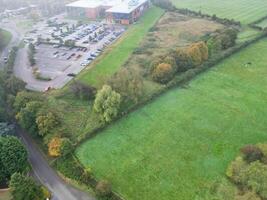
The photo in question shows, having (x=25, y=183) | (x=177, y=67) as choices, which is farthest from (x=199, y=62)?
(x=25, y=183)

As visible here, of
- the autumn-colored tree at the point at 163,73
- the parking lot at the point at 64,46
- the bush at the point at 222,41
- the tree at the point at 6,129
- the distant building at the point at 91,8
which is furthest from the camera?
the distant building at the point at 91,8

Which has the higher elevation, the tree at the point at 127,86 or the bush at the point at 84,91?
the tree at the point at 127,86

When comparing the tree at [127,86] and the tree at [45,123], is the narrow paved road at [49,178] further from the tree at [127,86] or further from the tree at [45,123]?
the tree at [127,86]

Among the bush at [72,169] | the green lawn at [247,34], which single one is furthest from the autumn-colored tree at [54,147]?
the green lawn at [247,34]

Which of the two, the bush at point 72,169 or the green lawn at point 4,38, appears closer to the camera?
the bush at point 72,169

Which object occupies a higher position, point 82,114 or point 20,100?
point 20,100

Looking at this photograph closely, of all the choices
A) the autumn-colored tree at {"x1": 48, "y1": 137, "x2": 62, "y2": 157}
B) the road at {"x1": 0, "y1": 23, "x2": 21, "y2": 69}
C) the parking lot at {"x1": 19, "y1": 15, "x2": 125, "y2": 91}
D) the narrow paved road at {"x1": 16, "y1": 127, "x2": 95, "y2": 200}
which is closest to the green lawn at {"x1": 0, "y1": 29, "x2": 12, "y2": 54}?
the road at {"x1": 0, "y1": 23, "x2": 21, "y2": 69}

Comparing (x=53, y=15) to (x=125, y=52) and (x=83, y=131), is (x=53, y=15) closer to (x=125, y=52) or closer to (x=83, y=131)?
(x=125, y=52)
